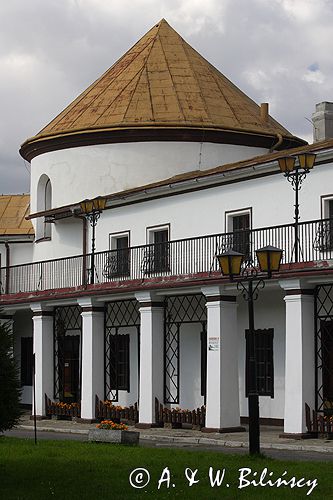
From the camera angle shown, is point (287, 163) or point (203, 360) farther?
point (203, 360)

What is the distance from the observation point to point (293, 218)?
28.8 m

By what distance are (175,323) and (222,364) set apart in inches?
171

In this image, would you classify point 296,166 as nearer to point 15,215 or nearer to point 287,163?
point 287,163

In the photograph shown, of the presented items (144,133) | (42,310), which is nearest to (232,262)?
(42,310)

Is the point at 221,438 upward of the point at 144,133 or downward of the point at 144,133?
downward

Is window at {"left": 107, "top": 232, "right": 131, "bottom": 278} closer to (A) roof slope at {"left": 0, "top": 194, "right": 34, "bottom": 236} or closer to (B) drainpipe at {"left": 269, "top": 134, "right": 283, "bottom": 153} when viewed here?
(B) drainpipe at {"left": 269, "top": 134, "right": 283, "bottom": 153}

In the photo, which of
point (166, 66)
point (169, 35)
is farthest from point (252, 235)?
→ point (169, 35)

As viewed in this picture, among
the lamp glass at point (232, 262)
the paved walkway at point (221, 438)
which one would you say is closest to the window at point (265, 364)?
the paved walkway at point (221, 438)

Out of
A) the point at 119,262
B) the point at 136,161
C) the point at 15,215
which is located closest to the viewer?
the point at 119,262

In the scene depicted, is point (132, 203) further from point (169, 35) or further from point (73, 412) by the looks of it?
point (169, 35)

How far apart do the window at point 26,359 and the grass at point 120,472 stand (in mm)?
18656

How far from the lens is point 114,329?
115ft

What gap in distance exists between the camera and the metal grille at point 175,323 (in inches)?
1244

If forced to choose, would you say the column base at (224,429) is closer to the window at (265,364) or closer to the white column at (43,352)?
the window at (265,364)
